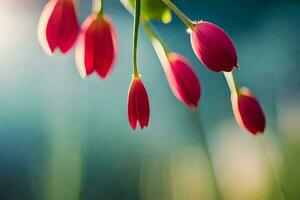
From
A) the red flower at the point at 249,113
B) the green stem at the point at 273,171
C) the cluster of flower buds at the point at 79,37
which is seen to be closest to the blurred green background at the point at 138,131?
the green stem at the point at 273,171

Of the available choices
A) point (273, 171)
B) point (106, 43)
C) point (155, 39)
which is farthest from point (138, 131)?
point (106, 43)

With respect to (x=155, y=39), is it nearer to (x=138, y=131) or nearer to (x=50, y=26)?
(x=50, y=26)

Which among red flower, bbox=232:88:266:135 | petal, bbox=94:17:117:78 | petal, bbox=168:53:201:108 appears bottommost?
red flower, bbox=232:88:266:135

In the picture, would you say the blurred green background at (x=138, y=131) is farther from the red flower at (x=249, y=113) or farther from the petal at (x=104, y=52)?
the petal at (x=104, y=52)

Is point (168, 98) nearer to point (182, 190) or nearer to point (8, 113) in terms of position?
point (182, 190)

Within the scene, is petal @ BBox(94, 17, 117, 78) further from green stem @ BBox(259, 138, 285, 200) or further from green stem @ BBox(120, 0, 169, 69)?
green stem @ BBox(259, 138, 285, 200)

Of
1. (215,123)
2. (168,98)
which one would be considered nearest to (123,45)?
(168,98)

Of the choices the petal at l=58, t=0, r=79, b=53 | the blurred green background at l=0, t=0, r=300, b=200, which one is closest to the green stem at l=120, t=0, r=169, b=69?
the petal at l=58, t=0, r=79, b=53
